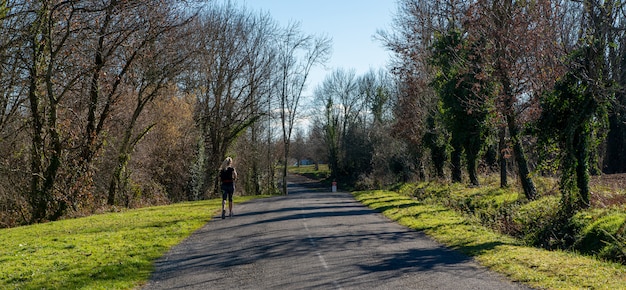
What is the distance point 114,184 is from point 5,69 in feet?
27.7

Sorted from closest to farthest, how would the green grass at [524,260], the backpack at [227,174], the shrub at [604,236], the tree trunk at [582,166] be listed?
the green grass at [524,260] < the shrub at [604,236] < the tree trunk at [582,166] < the backpack at [227,174]

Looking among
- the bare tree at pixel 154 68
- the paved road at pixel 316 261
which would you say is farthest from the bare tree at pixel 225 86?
the paved road at pixel 316 261

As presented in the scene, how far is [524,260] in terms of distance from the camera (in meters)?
10.7

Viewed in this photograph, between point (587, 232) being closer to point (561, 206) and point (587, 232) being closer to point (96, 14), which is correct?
point (561, 206)

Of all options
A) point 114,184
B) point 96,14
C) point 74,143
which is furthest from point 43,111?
point 114,184

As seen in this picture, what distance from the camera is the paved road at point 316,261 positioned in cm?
938

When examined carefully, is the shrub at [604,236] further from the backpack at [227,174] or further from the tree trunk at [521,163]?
the backpack at [227,174]

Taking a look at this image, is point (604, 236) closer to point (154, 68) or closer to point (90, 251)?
point (90, 251)

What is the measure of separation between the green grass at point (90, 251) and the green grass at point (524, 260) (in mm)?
6393

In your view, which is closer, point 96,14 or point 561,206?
point 561,206

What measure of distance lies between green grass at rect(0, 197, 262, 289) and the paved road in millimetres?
548

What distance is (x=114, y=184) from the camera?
29844 millimetres

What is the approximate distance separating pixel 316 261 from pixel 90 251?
5.44 meters

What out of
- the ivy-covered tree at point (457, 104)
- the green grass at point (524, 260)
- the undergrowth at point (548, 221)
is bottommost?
the green grass at point (524, 260)
